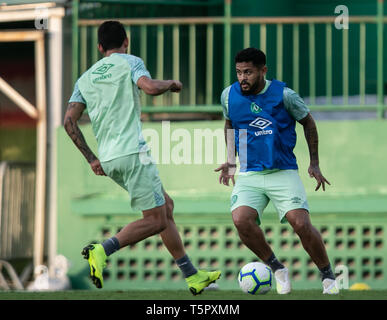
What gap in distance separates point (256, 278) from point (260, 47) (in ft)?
14.5

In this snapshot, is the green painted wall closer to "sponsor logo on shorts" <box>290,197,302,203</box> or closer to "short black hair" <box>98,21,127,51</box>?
"short black hair" <box>98,21,127,51</box>

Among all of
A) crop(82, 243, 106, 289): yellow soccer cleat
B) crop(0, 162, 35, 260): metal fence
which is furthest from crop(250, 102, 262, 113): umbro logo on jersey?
crop(0, 162, 35, 260): metal fence

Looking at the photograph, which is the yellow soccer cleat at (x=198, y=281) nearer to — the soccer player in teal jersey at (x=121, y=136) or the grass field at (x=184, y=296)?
the grass field at (x=184, y=296)

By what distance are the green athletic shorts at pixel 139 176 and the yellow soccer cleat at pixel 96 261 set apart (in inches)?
16.1

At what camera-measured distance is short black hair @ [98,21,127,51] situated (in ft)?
26.0

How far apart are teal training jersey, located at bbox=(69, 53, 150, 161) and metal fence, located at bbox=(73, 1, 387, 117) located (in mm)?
3545

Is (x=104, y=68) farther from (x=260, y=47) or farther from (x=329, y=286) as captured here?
(x=260, y=47)

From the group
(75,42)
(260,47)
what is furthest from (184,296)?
(260,47)

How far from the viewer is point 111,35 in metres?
7.93

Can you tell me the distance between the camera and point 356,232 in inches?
440

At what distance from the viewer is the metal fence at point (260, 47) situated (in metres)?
11.4

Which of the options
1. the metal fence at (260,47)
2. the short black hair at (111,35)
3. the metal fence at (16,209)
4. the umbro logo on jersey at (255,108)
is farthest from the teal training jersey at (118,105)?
the metal fence at (16,209)
